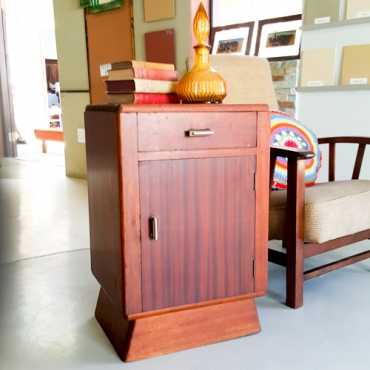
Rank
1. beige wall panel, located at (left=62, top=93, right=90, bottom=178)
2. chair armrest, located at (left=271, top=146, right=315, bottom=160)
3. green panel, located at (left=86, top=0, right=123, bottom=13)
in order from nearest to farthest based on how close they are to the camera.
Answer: chair armrest, located at (left=271, top=146, right=315, bottom=160) < green panel, located at (left=86, top=0, right=123, bottom=13) < beige wall panel, located at (left=62, top=93, right=90, bottom=178)

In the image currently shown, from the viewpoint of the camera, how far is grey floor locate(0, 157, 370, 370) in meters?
1.25

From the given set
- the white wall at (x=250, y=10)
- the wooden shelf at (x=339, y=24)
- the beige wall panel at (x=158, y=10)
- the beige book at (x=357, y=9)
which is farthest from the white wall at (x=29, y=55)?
the beige book at (x=357, y=9)

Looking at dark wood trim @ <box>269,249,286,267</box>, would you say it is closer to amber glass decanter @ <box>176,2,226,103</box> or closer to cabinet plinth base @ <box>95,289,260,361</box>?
cabinet plinth base @ <box>95,289,260,361</box>

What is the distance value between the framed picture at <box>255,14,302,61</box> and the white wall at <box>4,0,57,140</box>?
440 centimetres

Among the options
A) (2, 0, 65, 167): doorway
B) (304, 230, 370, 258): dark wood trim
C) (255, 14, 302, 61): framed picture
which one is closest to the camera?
(304, 230, 370, 258): dark wood trim

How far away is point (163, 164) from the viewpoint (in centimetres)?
121

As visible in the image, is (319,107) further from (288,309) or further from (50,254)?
(50,254)

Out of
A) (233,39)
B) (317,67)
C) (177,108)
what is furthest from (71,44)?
(177,108)

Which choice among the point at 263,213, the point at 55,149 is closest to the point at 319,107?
the point at 263,213

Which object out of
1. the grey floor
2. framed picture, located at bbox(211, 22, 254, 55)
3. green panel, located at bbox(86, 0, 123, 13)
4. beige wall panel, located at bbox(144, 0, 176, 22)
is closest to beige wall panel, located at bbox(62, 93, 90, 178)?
green panel, located at bbox(86, 0, 123, 13)

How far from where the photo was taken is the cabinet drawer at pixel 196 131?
3.88ft

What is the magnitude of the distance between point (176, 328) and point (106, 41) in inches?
113

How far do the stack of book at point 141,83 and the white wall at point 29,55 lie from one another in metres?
5.61

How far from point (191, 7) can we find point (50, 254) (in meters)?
1.91
